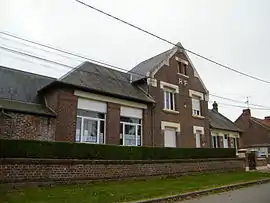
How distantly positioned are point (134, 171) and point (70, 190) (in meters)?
4.90

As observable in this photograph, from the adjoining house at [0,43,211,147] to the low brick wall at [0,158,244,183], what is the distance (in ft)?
9.54

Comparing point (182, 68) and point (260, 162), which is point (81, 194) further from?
point (260, 162)

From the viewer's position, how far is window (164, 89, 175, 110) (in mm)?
22827

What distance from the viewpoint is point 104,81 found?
1995 centimetres

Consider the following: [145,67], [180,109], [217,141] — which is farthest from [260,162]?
[145,67]

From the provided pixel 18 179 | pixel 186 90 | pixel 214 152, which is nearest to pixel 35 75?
pixel 18 179

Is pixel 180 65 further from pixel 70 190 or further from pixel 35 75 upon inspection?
pixel 70 190

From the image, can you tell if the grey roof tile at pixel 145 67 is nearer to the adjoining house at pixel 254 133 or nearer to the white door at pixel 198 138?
the white door at pixel 198 138

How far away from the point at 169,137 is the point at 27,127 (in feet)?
34.8

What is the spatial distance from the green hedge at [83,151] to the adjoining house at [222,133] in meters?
9.44

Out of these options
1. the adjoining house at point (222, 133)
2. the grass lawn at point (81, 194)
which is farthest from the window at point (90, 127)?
the adjoining house at point (222, 133)

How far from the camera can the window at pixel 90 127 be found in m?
17.3

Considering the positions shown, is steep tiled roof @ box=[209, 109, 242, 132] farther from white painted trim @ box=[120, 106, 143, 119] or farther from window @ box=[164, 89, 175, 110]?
white painted trim @ box=[120, 106, 143, 119]

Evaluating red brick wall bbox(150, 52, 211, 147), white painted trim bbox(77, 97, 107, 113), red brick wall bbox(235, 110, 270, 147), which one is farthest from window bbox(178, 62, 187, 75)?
red brick wall bbox(235, 110, 270, 147)
